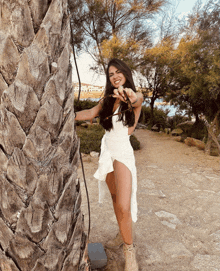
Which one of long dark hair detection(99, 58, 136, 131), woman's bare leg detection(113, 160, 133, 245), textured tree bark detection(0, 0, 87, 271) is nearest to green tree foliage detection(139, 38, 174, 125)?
long dark hair detection(99, 58, 136, 131)

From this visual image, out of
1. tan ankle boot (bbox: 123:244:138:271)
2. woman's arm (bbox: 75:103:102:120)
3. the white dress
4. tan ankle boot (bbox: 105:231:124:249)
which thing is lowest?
tan ankle boot (bbox: 105:231:124:249)

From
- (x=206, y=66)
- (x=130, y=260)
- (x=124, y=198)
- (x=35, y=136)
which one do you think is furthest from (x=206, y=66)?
(x=35, y=136)

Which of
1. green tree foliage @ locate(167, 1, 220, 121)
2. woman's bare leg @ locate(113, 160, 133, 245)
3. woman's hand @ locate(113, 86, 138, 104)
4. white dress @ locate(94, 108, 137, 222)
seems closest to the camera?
woman's hand @ locate(113, 86, 138, 104)

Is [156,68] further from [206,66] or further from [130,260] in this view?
[130,260]

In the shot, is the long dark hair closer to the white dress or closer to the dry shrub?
the white dress

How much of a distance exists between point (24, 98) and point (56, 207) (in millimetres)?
549

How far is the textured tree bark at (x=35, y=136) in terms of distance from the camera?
0.87 meters

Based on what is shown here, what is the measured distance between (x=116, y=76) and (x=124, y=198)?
134 centimetres

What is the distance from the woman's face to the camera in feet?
7.57

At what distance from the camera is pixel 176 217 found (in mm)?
3105

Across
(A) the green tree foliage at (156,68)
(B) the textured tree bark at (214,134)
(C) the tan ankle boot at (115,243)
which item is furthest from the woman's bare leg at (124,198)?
(A) the green tree foliage at (156,68)

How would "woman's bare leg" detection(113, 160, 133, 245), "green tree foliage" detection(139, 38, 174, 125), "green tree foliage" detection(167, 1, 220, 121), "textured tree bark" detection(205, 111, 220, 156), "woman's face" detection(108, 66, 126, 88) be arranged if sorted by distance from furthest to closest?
1. "green tree foliage" detection(139, 38, 174, 125)
2. "textured tree bark" detection(205, 111, 220, 156)
3. "green tree foliage" detection(167, 1, 220, 121)
4. "woman's face" detection(108, 66, 126, 88)
5. "woman's bare leg" detection(113, 160, 133, 245)

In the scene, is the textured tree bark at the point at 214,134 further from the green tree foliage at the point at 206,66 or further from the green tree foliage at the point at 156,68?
the green tree foliage at the point at 156,68

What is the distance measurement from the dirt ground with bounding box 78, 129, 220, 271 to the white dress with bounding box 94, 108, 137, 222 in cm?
68
